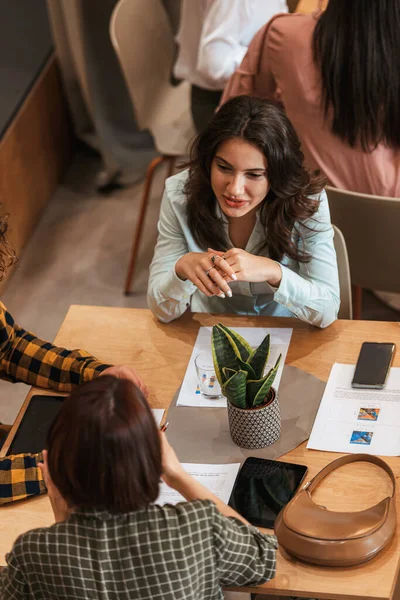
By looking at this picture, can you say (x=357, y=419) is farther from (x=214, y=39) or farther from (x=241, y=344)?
(x=214, y=39)

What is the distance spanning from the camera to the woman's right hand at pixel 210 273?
171cm

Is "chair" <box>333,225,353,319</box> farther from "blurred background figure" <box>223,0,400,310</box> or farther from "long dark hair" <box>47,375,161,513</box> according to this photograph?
"long dark hair" <box>47,375,161,513</box>

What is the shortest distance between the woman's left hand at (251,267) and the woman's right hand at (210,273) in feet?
0.05

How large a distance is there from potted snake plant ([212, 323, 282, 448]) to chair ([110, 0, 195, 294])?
1.62m

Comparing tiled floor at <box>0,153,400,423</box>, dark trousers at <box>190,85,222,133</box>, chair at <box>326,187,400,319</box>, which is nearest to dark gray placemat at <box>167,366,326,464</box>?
chair at <box>326,187,400,319</box>

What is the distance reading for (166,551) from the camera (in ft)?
3.72

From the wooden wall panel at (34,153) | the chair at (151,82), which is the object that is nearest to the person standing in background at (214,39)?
the chair at (151,82)

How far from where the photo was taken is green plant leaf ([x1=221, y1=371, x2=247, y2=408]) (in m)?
1.43

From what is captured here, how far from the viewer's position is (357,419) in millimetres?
1538

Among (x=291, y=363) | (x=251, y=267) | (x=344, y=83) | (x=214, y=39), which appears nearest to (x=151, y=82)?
(x=214, y=39)

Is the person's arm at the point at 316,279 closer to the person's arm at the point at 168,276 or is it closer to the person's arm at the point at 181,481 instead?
the person's arm at the point at 168,276

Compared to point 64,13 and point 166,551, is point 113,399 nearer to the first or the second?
point 166,551

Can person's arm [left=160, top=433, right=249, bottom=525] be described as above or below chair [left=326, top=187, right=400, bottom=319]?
above

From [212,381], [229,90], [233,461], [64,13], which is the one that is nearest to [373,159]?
[229,90]
